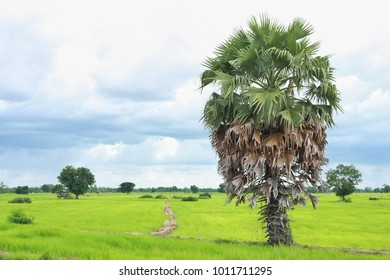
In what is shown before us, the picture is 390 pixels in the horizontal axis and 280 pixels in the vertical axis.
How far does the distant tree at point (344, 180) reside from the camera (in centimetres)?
9393

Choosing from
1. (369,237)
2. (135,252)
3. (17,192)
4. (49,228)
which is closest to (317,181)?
(135,252)

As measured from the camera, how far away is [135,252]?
14.8 metres

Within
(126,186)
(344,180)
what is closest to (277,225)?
(344,180)

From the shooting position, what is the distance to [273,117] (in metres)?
16.1

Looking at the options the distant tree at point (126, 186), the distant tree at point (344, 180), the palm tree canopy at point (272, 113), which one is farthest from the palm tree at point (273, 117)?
the distant tree at point (126, 186)

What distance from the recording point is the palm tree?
1619 cm

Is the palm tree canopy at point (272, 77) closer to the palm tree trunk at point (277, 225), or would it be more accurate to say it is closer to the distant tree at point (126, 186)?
the palm tree trunk at point (277, 225)

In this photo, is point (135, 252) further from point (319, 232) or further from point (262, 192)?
point (319, 232)

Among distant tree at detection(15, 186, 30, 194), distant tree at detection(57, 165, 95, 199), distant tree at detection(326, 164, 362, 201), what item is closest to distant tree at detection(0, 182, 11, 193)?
distant tree at detection(15, 186, 30, 194)

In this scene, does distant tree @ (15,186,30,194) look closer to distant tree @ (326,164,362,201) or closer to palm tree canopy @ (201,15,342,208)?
distant tree @ (326,164,362,201)

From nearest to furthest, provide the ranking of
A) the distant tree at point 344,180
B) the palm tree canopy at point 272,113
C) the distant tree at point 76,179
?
the palm tree canopy at point 272,113, the distant tree at point 344,180, the distant tree at point 76,179

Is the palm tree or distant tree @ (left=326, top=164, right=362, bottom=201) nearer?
the palm tree

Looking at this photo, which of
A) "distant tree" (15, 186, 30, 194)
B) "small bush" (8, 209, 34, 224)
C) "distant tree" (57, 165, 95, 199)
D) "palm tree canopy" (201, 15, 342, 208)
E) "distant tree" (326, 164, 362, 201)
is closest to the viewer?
"palm tree canopy" (201, 15, 342, 208)

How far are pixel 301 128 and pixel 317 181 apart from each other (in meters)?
2.41
